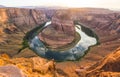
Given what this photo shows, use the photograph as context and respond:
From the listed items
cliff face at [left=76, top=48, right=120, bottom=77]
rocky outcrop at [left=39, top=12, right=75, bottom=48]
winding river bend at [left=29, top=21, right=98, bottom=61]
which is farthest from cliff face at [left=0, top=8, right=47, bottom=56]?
cliff face at [left=76, top=48, right=120, bottom=77]

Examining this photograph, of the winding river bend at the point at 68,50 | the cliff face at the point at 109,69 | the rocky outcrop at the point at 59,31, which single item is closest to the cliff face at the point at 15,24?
the winding river bend at the point at 68,50

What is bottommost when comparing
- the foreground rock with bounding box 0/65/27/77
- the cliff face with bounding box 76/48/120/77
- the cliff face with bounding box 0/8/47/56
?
the cliff face with bounding box 0/8/47/56

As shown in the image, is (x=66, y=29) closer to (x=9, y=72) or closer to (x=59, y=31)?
(x=59, y=31)

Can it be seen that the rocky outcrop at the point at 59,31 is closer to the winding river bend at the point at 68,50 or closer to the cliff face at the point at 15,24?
the winding river bend at the point at 68,50

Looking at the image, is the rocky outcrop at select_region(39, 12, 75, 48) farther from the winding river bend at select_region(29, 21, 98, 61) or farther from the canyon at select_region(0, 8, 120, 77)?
the winding river bend at select_region(29, 21, 98, 61)

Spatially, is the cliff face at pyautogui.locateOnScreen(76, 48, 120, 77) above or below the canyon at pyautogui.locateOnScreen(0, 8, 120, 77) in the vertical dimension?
above

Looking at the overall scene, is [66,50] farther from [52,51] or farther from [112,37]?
[112,37]
